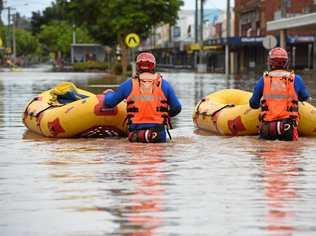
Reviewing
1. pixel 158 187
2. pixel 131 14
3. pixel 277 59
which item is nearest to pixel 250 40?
pixel 131 14

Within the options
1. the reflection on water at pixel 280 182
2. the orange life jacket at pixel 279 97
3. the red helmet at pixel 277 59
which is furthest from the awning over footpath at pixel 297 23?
the reflection on water at pixel 280 182

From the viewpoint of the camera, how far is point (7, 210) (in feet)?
22.4

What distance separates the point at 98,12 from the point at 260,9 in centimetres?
2978

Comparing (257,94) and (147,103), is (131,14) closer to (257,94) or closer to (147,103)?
(257,94)

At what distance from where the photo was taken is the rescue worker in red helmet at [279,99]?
1217 centimetres

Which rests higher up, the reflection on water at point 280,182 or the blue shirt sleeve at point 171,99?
the blue shirt sleeve at point 171,99

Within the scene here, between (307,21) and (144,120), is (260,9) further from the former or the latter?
(144,120)

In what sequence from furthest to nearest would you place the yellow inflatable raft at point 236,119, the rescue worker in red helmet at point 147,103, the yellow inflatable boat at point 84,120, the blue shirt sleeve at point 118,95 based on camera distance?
the yellow inflatable raft at point 236,119 < the yellow inflatable boat at point 84,120 < the blue shirt sleeve at point 118,95 < the rescue worker in red helmet at point 147,103

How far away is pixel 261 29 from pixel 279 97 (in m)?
72.7

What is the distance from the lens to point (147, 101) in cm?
1184

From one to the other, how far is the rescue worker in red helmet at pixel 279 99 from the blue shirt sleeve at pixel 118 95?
1.87 metres

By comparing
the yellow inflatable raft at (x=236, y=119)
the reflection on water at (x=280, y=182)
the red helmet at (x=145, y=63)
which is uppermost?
the red helmet at (x=145, y=63)

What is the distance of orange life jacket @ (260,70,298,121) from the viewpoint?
480 inches

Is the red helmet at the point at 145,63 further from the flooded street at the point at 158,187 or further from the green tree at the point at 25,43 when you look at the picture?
the green tree at the point at 25,43
